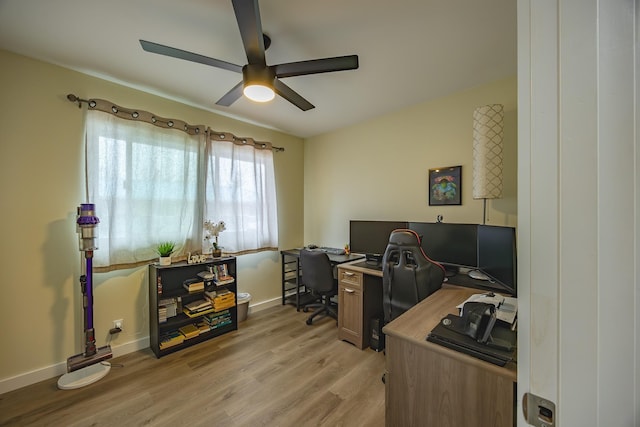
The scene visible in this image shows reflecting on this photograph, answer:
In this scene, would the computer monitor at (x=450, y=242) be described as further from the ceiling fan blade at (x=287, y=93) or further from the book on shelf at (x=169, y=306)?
the book on shelf at (x=169, y=306)

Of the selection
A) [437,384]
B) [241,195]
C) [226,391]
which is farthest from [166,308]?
[437,384]

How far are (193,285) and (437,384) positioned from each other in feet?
7.92

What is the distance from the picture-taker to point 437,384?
107 cm

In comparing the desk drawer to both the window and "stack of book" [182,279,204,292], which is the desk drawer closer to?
the window

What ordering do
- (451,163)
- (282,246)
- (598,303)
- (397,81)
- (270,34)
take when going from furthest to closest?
(282,246), (451,163), (397,81), (270,34), (598,303)

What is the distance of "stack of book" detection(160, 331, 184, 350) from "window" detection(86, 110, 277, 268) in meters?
0.81

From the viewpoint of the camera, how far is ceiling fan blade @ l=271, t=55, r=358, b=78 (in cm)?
147

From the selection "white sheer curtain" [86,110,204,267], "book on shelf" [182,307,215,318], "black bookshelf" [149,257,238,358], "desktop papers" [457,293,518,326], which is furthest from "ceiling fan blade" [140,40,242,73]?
"book on shelf" [182,307,215,318]

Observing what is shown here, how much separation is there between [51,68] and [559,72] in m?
3.26

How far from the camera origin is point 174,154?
2.59 meters

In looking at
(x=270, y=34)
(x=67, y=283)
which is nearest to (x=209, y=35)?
(x=270, y=34)

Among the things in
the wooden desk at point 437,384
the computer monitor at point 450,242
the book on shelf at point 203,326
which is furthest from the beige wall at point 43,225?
the computer monitor at point 450,242

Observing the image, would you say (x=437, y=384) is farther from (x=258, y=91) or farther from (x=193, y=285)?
(x=193, y=285)

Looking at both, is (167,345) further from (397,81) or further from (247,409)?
(397,81)
